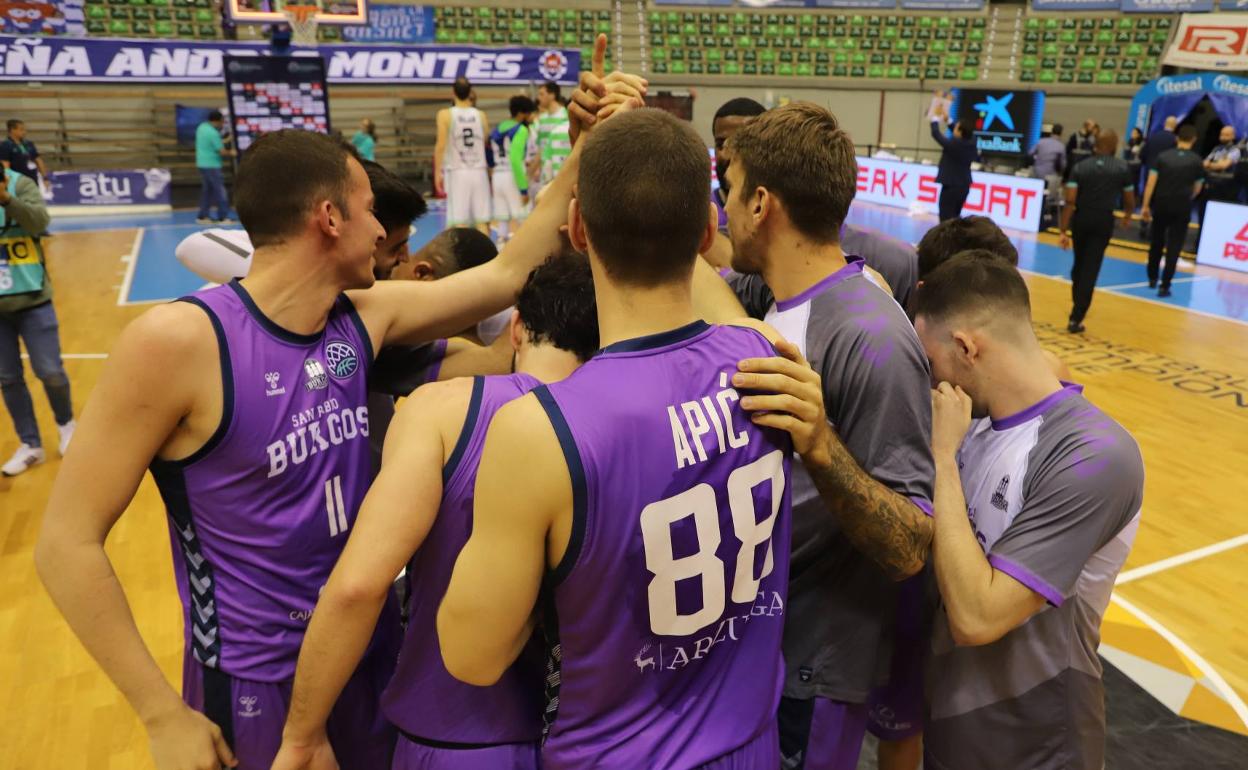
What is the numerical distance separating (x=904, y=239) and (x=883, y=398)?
1299cm

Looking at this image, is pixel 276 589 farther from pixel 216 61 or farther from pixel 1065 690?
pixel 216 61

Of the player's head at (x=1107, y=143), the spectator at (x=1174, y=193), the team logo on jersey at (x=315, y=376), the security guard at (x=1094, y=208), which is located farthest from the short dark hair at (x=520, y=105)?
the team logo on jersey at (x=315, y=376)

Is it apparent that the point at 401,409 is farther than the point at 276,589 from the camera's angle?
No

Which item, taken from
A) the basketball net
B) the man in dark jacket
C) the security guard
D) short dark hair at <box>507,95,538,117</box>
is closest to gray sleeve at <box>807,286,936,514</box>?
the security guard

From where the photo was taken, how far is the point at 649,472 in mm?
1372

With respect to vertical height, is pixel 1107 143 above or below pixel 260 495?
above

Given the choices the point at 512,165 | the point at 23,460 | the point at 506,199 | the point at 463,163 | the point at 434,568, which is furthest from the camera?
the point at 506,199

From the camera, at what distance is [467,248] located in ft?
10.7

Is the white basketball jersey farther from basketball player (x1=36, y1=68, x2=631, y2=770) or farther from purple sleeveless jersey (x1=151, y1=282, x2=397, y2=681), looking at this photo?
purple sleeveless jersey (x1=151, y1=282, x2=397, y2=681)

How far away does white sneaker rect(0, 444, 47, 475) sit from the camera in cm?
578

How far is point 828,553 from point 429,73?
1742 centimetres

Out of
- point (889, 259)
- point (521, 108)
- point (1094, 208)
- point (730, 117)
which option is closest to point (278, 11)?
point (521, 108)

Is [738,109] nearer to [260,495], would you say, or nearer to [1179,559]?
[260,495]

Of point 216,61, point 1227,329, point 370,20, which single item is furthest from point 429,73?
point 1227,329
